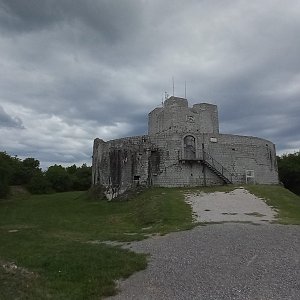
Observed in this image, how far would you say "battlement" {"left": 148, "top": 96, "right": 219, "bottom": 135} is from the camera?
133 ft

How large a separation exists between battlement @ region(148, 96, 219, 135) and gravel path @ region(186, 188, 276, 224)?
1144 centimetres

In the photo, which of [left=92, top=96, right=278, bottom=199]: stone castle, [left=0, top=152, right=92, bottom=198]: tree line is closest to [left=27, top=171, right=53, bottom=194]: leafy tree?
[left=0, top=152, right=92, bottom=198]: tree line

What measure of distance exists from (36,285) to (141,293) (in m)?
2.54

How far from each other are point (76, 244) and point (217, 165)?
2333 cm

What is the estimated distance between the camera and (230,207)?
24.5 meters

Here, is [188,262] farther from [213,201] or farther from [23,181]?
[23,181]

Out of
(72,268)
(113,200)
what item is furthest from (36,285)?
(113,200)

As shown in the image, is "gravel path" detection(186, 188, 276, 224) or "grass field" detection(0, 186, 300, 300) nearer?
"grass field" detection(0, 186, 300, 300)

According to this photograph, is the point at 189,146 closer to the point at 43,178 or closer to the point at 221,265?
the point at 221,265

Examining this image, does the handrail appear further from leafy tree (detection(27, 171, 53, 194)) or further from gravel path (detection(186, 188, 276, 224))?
leafy tree (detection(27, 171, 53, 194))

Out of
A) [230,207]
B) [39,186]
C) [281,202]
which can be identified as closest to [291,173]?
[281,202]

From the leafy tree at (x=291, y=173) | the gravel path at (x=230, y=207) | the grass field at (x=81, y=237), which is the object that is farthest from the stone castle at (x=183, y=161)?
the leafy tree at (x=291, y=173)

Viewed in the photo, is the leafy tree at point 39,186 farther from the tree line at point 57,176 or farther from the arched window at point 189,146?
the arched window at point 189,146

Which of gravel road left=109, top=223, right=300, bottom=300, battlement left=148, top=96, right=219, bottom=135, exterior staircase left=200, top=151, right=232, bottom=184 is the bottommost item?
gravel road left=109, top=223, right=300, bottom=300
